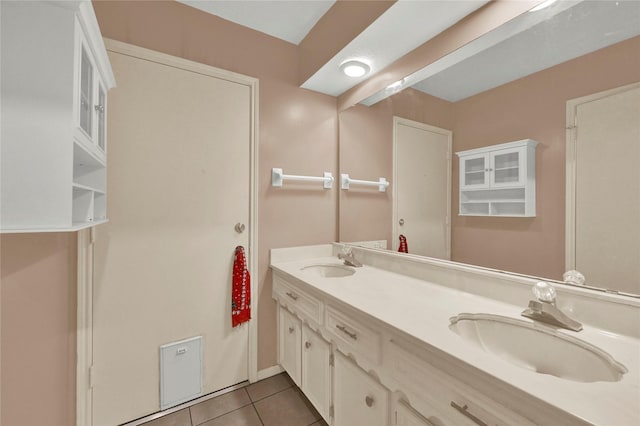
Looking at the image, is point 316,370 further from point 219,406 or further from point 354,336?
point 219,406

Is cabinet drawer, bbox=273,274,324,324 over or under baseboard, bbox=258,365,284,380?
over

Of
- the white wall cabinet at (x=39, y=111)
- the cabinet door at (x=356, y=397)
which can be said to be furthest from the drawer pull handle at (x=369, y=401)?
the white wall cabinet at (x=39, y=111)

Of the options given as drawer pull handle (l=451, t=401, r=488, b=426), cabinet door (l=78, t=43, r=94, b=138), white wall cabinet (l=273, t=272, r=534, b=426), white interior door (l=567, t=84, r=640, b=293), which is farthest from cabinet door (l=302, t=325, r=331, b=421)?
cabinet door (l=78, t=43, r=94, b=138)

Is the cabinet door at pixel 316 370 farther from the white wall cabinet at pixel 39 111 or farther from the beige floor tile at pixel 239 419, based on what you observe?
the white wall cabinet at pixel 39 111

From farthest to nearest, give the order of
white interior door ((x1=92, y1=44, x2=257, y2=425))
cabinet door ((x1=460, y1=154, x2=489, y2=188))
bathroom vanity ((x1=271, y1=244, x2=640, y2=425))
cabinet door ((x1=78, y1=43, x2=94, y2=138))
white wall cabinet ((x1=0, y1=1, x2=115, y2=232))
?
white interior door ((x1=92, y1=44, x2=257, y2=425)) < cabinet door ((x1=460, y1=154, x2=489, y2=188)) < cabinet door ((x1=78, y1=43, x2=94, y2=138)) < white wall cabinet ((x1=0, y1=1, x2=115, y2=232)) < bathroom vanity ((x1=271, y1=244, x2=640, y2=425))

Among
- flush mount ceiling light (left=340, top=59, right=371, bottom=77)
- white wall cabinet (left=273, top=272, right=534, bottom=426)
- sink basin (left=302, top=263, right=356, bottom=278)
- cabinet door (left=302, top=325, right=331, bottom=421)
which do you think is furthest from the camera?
sink basin (left=302, top=263, right=356, bottom=278)

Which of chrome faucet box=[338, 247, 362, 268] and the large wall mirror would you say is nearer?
the large wall mirror

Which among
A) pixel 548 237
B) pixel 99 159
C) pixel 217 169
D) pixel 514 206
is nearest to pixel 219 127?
pixel 217 169

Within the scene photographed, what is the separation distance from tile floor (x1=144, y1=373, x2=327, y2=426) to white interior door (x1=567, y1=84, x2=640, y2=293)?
5.10 feet

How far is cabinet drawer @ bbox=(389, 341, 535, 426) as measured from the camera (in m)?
0.63

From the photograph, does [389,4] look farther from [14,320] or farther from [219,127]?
[14,320]

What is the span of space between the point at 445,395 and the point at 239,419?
135 centimetres

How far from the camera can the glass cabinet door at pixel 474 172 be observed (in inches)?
46.0

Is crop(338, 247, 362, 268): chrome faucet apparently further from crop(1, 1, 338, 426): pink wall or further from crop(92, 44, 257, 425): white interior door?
crop(92, 44, 257, 425): white interior door
